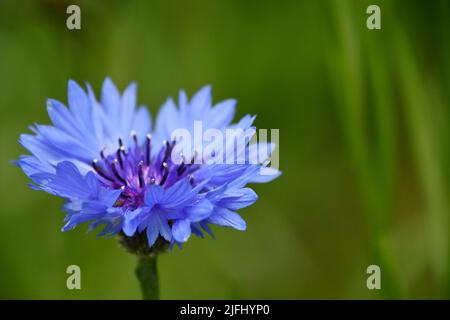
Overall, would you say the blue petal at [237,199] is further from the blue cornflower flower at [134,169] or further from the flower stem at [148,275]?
the flower stem at [148,275]

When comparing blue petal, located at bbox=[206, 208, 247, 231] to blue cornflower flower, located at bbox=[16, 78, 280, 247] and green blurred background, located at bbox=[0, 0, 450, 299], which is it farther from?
green blurred background, located at bbox=[0, 0, 450, 299]

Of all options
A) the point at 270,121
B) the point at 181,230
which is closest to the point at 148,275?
the point at 181,230

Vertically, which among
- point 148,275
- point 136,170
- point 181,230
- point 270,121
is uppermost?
point 270,121

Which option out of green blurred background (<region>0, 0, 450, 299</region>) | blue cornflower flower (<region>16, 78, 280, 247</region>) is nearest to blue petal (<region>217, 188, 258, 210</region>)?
blue cornflower flower (<region>16, 78, 280, 247</region>)

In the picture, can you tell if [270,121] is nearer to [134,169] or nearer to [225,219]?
[134,169]

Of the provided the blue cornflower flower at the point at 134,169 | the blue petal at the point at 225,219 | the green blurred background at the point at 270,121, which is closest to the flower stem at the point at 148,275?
the blue cornflower flower at the point at 134,169

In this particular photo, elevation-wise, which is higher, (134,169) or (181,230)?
(134,169)

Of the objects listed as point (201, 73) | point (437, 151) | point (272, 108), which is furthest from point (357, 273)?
point (201, 73)
